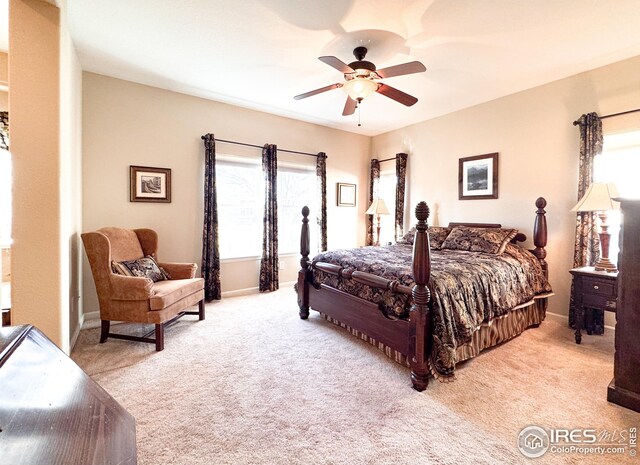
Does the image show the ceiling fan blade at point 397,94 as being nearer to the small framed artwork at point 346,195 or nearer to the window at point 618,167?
the window at point 618,167

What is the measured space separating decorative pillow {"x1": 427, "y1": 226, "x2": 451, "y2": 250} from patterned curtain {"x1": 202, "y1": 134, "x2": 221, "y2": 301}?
2.99 m

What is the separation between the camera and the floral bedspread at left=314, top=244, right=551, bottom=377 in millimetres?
2086

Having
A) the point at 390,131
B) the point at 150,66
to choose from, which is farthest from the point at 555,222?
the point at 150,66

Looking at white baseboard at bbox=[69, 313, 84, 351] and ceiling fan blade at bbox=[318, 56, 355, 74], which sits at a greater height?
ceiling fan blade at bbox=[318, 56, 355, 74]

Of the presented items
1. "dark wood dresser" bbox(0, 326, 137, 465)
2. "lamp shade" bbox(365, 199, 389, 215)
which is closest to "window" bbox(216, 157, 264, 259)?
"lamp shade" bbox(365, 199, 389, 215)

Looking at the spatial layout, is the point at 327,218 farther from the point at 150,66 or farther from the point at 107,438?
the point at 107,438

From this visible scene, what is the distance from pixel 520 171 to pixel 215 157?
4.09 meters

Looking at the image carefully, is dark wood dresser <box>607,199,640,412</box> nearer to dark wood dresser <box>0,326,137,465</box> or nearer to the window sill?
dark wood dresser <box>0,326,137,465</box>

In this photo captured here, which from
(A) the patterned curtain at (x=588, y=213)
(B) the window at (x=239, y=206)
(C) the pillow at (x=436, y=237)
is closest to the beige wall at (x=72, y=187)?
(B) the window at (x=239, y=206)

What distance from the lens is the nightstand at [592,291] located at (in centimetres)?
261

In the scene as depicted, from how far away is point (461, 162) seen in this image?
4320 mm

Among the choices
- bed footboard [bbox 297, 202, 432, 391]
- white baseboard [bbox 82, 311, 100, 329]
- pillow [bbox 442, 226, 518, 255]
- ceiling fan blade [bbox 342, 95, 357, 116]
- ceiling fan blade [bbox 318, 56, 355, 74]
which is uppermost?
ceiling fan blade [bbox 318, 56, 355, 74]

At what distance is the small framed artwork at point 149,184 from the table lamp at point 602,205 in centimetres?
461

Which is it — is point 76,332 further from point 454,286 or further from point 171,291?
point 454,286
